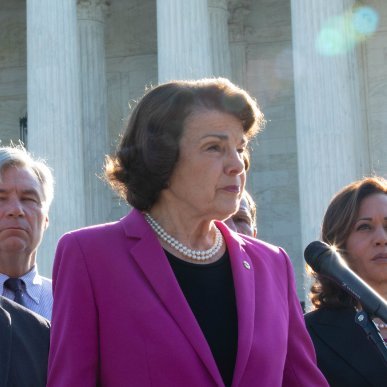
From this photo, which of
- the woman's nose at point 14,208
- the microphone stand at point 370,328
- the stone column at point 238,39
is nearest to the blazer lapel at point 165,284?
the microphone stand at point 370,328

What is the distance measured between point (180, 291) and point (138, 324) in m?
0.31

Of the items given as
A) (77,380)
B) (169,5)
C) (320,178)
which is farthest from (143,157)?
(169,5)

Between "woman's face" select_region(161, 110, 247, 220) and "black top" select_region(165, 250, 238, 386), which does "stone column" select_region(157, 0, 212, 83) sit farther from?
"black top" select_region(165, 250, 238, 386)

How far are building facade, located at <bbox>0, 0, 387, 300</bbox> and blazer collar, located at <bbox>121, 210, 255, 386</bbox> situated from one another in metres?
27.1

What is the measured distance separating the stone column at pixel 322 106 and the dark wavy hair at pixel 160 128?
26.9 m

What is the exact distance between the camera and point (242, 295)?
6.14m

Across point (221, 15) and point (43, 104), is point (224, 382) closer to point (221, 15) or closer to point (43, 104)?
point (43, 104)

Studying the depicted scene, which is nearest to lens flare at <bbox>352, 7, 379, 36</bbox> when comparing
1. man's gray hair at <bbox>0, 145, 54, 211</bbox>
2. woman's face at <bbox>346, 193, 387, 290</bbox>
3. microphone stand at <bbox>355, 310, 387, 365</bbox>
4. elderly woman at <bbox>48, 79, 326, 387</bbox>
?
man's gray hair at <bbox>0, 145, 54, 211</bbox>

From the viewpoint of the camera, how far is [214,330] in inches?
239

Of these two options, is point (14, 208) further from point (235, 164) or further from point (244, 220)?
point (235, 164)

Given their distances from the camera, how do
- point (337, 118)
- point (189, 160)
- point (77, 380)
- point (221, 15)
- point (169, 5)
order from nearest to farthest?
point (77, 380) → point (189, 160) → point (337, 118) → point (169, 5) → point (221, 15)

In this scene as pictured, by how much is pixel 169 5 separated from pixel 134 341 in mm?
30975

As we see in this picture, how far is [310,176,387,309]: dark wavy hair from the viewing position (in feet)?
29.0

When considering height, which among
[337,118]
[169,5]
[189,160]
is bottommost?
[189,160]
